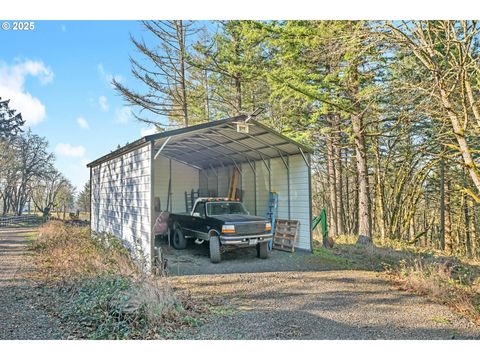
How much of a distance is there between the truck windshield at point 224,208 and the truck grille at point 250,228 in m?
1.06

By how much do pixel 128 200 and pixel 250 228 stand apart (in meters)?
3.18

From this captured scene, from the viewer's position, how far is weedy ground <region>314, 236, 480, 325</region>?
521 centimetres

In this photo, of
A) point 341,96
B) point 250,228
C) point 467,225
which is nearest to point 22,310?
point 250,228

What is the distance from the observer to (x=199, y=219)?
9.11 m

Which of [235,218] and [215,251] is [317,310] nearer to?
[215,251]

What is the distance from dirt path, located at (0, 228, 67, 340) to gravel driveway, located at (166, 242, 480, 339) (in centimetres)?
168

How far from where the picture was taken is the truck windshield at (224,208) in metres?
9.10

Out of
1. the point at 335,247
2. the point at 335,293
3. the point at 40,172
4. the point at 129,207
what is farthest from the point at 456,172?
the point at 40,172

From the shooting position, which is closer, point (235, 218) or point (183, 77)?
point (235, 218)

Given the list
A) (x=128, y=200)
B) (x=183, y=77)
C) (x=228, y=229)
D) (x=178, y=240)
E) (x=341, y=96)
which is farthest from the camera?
(x=183, y=77)

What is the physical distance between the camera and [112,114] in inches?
267

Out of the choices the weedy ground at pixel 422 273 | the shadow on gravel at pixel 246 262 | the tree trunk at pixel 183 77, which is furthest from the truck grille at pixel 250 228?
the tree trunk at pixel 183 77

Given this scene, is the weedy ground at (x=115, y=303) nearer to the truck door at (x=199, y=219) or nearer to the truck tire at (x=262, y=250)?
the truck door at (x=199, y=219)

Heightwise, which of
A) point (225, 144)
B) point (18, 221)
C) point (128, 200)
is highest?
point (225, 144)
